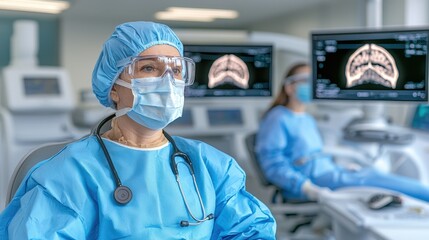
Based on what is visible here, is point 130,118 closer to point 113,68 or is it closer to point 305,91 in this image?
point 113,68

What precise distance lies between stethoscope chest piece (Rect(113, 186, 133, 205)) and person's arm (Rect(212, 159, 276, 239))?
25 cm

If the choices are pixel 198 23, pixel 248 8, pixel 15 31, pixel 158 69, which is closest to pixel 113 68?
pixel 158 69

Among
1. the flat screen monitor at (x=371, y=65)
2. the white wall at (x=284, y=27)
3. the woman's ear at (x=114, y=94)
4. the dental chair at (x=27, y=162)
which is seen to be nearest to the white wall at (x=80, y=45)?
→ the white wall at (x=284, y=27)

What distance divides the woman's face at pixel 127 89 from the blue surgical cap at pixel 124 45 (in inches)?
0.4

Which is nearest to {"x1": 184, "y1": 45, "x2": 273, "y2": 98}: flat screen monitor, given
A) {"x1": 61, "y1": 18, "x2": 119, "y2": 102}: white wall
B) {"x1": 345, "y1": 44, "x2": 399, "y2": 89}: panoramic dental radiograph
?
{"x1": 345, "y1": 44, "x2": 399, "y2": 89}: panoramic dental radiograph

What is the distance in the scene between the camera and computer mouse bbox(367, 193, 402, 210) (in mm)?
2002

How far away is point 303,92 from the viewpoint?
3.12 meters

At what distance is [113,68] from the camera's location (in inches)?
53.0

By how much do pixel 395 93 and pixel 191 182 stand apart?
81 centimetres

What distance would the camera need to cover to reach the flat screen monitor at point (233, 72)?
2566 millimetres

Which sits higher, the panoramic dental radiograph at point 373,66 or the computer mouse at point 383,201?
the panoramic dental radiograph at point 373,66

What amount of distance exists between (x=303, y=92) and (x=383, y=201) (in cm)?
119

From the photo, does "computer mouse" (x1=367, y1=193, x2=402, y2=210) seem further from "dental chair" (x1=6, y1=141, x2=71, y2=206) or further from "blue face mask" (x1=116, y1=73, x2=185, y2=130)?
"dental chair" (x1=6, y1=141, x2=71, y2=206)

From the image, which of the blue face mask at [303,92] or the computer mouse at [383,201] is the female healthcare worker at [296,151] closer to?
the blue face mask at [303,92]
